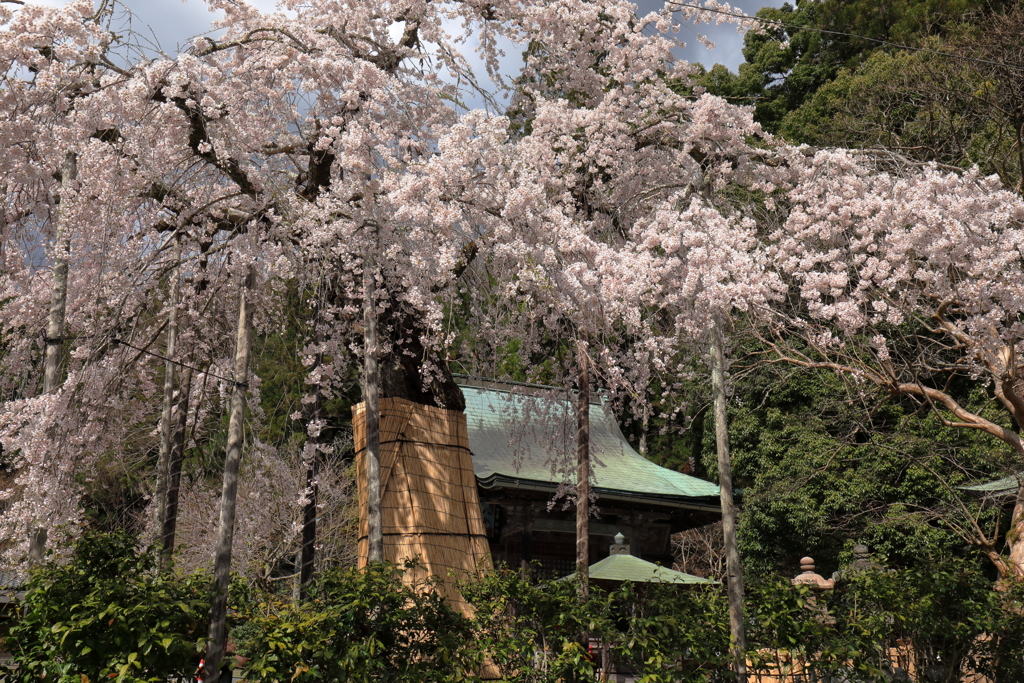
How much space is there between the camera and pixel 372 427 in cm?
644

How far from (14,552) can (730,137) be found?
25.1 ft

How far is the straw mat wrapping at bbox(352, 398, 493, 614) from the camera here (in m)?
6.39

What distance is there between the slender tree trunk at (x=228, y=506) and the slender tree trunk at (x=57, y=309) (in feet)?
4.56

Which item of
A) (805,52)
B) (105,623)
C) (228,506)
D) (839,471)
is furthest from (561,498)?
(805,52)

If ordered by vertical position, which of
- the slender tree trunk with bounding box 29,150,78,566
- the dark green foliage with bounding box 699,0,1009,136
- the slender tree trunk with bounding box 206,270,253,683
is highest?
the dark green foliage with bounding box 699,0,1009,136

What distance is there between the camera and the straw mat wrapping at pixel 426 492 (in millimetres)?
6391

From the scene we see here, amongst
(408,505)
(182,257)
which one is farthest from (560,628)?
(182,257)

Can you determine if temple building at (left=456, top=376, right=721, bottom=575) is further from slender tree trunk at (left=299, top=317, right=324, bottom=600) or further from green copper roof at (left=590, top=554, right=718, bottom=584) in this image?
slender tree trunk at (left=299, top=317, right=324, bottom=600)

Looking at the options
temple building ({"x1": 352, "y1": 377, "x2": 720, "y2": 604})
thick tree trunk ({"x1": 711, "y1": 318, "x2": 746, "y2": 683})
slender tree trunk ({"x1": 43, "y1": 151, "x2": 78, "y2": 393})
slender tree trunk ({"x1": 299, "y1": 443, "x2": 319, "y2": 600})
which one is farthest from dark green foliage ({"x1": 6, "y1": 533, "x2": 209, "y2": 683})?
slender tree trunk ({"x1": 299, "y1": 443, "x2": 319, "y2": 600})

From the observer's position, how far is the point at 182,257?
23.0 feet

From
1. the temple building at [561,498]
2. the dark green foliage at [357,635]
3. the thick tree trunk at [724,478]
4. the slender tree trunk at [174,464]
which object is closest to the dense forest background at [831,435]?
the slender tree trunk at [174,464]

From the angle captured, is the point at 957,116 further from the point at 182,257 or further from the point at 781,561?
the point at 182,257

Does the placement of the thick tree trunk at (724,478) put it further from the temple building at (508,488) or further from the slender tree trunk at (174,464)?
the slender tree trunk at (174,464)

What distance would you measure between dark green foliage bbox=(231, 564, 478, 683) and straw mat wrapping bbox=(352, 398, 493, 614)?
5.09 ft
